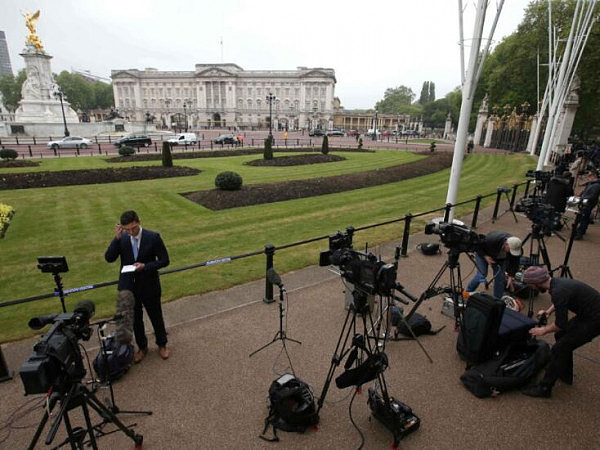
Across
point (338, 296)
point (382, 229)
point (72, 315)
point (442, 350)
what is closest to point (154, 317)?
point (72, 315)

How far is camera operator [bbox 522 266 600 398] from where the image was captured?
449 centimetres

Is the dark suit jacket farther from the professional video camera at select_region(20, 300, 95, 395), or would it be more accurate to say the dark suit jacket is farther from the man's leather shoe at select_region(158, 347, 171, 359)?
the professional video camera at select_region(20, 300, 95, 395)

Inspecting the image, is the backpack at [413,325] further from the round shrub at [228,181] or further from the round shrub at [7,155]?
the round shrub at [7,155]

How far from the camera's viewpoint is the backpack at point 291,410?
4.23 meters

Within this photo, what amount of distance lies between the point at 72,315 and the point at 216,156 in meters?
34.4

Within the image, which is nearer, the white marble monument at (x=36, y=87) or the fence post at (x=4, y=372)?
the fence post at (x=4, y=372)

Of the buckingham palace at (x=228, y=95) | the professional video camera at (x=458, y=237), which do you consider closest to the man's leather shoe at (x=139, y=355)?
the professional video camera at (x=458, y=237)

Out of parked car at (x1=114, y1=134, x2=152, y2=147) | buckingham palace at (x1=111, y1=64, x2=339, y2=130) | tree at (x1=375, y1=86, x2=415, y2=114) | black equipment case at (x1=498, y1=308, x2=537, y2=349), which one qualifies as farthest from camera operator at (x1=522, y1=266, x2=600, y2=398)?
tree at (x1=375, y1=86, x2=415, y2=114)

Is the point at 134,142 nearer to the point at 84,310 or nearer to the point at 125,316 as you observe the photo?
the point at 125,316

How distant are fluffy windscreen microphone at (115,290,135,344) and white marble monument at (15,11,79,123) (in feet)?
207

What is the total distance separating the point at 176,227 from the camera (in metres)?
13.0

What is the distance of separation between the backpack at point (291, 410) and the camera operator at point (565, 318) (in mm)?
2999

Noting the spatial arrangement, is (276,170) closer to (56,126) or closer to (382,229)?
(382,229)

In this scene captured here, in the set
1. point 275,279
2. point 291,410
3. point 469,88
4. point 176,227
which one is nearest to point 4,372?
point 275,279
